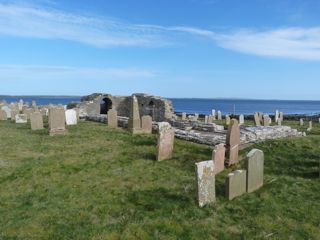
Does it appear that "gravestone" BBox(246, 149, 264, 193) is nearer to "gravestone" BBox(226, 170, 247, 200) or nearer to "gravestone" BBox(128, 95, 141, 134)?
"gravestone" BBox(226, 170, 247, 200)

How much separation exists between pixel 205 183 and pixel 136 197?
1.75 metres

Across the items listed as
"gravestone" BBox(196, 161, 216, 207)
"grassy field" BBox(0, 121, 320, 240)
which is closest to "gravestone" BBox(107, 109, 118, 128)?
"grassy field" BBox(0, 121, 320, 240)

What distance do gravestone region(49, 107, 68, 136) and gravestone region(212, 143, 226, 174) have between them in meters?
8.45

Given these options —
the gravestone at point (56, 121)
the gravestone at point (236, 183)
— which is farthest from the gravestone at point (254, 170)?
the gravestone at point (56, 121)

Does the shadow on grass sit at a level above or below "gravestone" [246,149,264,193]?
below

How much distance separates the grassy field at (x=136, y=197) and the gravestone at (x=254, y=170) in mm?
338

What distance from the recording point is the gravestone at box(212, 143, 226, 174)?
10891mm

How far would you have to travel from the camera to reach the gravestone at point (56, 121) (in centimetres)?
1661

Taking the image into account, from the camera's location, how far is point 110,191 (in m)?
9.20

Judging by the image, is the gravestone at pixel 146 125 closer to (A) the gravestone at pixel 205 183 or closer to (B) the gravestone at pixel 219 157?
(B) the gravestone at pixel 219 157

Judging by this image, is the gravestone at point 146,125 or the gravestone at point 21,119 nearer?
the gravestone at point 146,125

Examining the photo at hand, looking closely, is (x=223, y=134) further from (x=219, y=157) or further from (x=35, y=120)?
(x=35, y=120)

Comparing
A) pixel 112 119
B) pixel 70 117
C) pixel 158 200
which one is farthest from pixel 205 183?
pixel 70 117

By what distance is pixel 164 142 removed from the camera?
1280 centimetres
